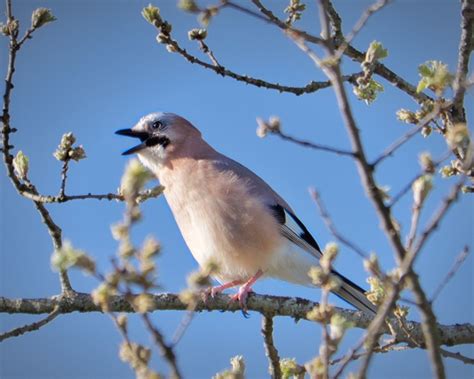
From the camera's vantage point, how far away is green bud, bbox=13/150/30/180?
12.5 feet

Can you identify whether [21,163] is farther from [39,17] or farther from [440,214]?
[440,214]

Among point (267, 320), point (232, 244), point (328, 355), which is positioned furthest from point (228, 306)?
point (328, 355)

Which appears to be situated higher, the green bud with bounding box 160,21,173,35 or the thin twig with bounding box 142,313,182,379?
the green bud with bounding box 160,21,173,35

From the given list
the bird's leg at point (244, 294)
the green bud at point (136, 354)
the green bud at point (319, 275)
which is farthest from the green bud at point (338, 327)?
the bird's leg at point (244, 294)

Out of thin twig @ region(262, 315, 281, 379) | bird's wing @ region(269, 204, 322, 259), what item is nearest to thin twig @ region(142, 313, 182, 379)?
thin twig @ region(262, 315, 281, 379)

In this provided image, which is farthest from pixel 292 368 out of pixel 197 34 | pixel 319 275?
pixel 197 34

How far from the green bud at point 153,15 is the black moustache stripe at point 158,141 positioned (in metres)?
1.87

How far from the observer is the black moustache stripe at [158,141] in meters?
5.99

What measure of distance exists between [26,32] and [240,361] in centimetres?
199

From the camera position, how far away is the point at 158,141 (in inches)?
236

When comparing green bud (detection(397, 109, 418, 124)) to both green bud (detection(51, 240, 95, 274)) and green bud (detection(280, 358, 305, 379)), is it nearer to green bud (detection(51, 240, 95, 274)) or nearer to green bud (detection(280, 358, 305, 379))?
green bud (detection(280, 358, 305, 379))

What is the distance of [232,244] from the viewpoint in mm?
5238

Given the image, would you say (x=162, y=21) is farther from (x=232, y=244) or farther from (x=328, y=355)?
(x=328, y=355)

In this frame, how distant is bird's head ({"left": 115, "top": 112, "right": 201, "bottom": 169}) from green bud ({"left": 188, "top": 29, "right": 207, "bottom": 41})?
1599 millimetres
